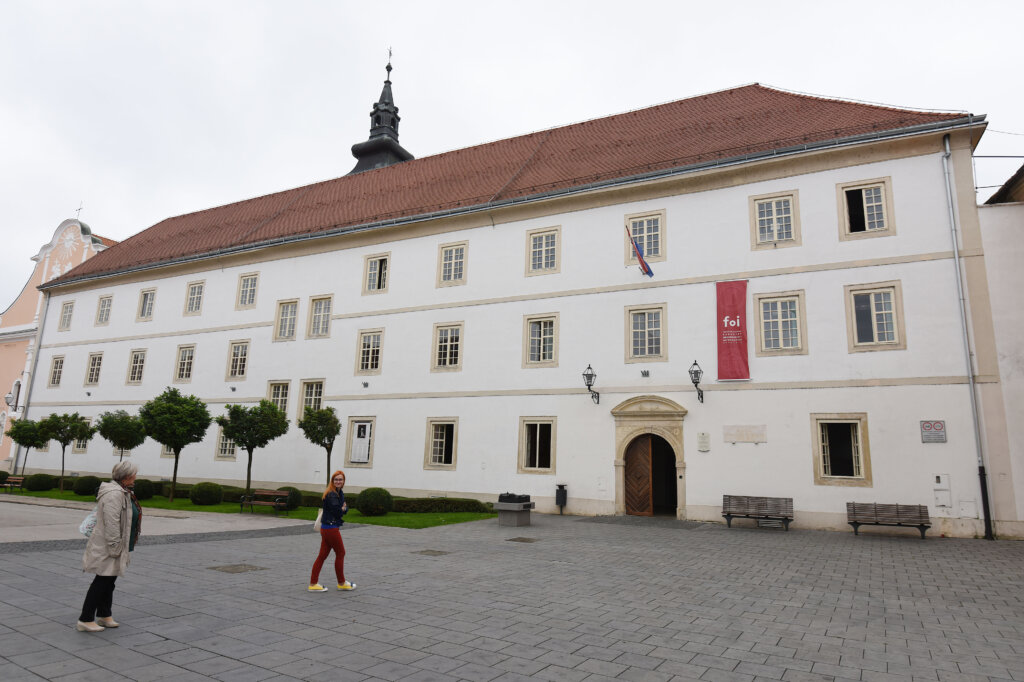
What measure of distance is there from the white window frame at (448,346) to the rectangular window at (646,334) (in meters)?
6.74

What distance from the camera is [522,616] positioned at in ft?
23.6

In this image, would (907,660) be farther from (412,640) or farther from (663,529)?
(663,529)

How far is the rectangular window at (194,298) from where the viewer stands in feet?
106

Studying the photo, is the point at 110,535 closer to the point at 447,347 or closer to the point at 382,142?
the point at 447,347

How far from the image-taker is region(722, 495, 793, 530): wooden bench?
1731cm

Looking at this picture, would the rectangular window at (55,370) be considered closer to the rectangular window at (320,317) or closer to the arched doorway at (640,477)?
the rectangular window at (320,317)

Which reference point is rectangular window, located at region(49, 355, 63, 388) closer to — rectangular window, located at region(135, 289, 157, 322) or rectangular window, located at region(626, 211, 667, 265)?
rectangular window, located at region(135, 289, 157, 322)

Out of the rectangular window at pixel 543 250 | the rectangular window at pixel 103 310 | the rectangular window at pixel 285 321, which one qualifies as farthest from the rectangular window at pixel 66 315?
the rectangular window at pixel 543 250

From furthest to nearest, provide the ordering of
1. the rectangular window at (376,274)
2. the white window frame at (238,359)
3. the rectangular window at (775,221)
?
the white window frame at (238,359) → the rectangular window at (376,274) → the rectangular window at (775,221)

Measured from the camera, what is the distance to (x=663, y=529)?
16844 mm

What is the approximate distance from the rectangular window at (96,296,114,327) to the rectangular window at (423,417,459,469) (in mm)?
23278

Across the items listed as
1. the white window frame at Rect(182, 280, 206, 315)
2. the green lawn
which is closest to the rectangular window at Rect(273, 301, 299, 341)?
the white window frame at Rect(182, 280, 206, 315)

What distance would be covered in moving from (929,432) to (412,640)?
16.1 meters

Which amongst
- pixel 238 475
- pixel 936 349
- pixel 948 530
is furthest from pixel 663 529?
pixel 238 475
